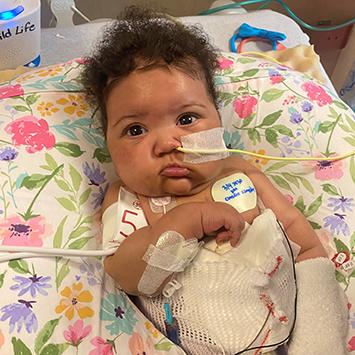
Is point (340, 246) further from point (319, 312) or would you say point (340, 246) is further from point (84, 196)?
point (84, 196)

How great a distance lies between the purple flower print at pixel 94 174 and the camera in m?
1.07

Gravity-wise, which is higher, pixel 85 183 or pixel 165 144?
pixel 165 144

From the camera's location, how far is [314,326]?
898 mm

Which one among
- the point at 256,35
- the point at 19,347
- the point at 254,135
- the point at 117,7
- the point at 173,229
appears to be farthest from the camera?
the point at 117,7

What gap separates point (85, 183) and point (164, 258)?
0.27 metres

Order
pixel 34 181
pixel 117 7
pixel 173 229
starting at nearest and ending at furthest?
pixel 173 229 → pixel 34 181 → pixel 117 7

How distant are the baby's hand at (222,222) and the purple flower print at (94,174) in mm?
258

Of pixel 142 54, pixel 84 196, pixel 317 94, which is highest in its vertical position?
pixel 142 54

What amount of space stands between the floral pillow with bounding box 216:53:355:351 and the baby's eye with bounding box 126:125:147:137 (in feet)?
0.95

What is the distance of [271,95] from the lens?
122cm

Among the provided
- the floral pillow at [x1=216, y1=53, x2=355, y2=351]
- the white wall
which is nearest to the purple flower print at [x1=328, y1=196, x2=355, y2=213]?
the floral pillow at [x1=216, y1=53, x2=355, y2=351]

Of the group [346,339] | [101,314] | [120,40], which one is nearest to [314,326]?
[346,339]

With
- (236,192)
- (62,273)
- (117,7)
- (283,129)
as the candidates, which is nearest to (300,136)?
(283,129)

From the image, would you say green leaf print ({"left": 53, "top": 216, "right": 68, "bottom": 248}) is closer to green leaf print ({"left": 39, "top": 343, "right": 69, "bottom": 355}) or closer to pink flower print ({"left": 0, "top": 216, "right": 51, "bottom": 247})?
pink flower print ({"left": 0, "top": 216, "right": 51, "bottom": 247})
